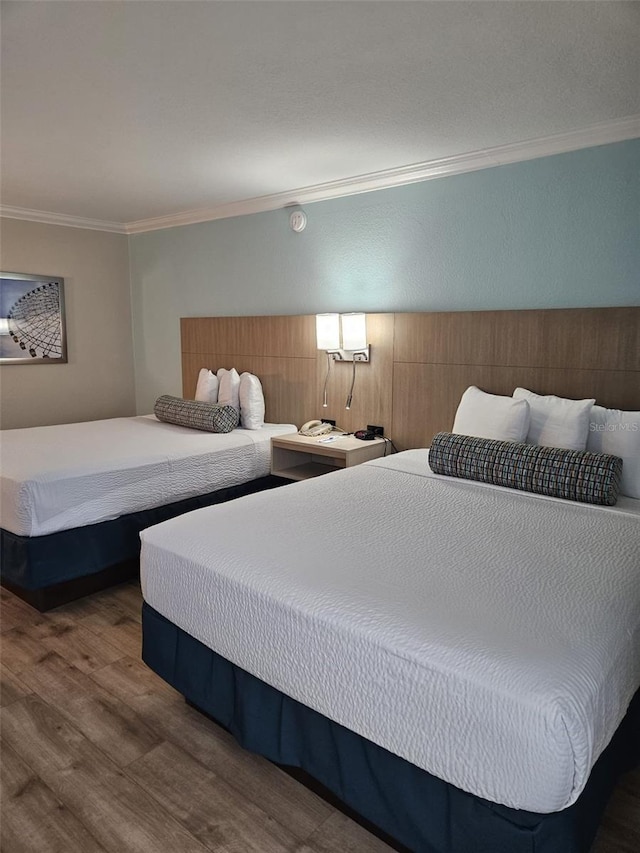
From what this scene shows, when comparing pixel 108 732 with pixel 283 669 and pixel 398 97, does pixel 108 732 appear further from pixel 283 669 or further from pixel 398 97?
pixel 398 97

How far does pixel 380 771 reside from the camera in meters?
1.48

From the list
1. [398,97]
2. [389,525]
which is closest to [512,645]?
[389,525]

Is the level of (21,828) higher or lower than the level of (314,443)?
lower

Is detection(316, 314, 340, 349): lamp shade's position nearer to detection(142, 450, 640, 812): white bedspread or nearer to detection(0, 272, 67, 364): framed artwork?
detection(142, 450, 640, 812): white bedspread

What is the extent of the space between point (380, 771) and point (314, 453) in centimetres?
224

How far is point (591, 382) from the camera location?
9.43 feet

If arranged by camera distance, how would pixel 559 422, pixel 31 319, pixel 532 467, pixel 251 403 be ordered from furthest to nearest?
pixel 31 319, pixel 251 403, pixel 559 422, pixel 532 467

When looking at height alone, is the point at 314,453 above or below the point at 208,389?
below

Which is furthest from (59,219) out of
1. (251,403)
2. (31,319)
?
(251,403)

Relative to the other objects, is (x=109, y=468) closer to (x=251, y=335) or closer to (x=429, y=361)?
(x=251, y=335)

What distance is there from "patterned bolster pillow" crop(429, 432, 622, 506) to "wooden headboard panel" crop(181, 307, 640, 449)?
558 millimetres

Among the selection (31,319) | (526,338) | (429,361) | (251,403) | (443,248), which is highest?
(443,248)

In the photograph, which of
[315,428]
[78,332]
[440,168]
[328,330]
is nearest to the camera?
[440,168]

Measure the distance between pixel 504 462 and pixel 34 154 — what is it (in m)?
2.93
